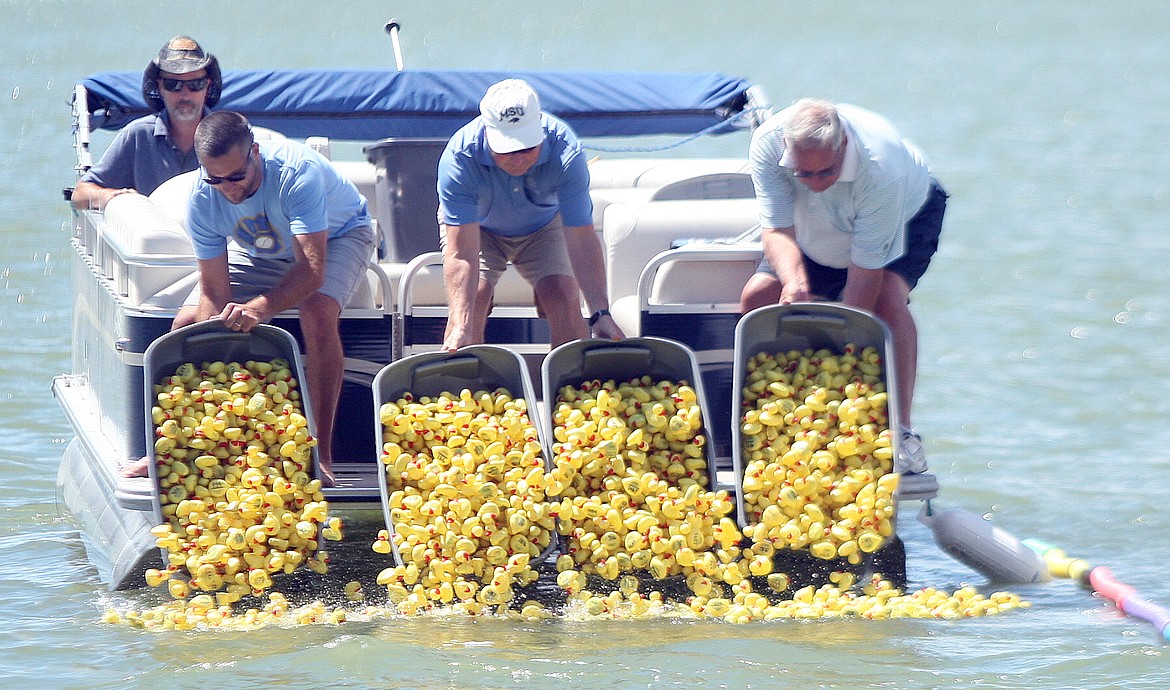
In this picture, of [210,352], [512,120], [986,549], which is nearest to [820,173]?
[512,120]

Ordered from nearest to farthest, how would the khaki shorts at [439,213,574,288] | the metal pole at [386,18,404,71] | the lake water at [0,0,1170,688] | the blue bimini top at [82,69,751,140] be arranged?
the lake water at [0,0,1170,688] < the khaki shorts at [439,213,574,288] < the blue bimini top at [82,69,751,140] < the metal pole at [386,18,404,71]

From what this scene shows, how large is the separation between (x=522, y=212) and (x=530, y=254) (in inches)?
7.4

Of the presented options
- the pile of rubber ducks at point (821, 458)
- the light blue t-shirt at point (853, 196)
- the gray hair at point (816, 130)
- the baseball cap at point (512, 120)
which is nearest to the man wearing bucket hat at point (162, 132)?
the baseball cap at point (512, 120)

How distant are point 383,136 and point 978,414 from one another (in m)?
4.38

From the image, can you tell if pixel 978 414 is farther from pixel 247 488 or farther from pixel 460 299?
pixel 247 488

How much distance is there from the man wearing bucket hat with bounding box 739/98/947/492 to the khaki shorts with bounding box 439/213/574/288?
29.5 inches

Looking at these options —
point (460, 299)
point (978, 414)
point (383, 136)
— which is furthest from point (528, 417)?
point (978, 414)

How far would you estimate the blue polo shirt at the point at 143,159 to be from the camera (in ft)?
21.9

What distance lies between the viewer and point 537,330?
6.31 metres

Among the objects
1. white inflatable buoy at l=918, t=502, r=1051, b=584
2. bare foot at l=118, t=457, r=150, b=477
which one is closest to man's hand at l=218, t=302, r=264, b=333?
bare foot at l=118, t=457, r=150, b=477

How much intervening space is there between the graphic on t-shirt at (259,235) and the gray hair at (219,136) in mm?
365

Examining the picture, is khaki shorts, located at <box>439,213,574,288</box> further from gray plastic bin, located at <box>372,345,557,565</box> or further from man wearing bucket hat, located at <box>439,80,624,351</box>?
gray plastic bin, located at <box>372,345,557,565</box>

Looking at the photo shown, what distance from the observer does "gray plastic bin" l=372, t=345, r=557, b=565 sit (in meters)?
5.54

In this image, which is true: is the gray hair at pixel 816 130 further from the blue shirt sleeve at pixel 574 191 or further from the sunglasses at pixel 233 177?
the sunglasses at pixel 233 177
